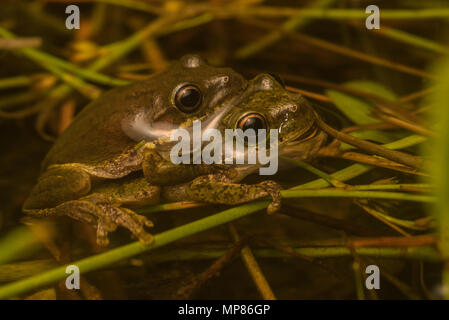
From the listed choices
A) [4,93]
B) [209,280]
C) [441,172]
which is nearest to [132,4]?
[4,93]

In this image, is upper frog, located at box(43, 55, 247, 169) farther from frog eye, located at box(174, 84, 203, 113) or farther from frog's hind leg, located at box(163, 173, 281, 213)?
frog's hind leg, located at box(163, 173, 281, 213)

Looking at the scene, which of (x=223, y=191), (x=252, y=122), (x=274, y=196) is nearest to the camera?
(x=274, y=196)

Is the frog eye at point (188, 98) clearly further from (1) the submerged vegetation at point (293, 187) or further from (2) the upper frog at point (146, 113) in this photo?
(1) the submerged vegetation at point (293, 187)

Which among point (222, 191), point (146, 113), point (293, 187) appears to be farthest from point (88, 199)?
point (293, 187)

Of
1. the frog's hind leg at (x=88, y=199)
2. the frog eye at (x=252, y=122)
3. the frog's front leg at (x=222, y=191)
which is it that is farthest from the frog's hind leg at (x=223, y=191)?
the frog eye at (x=252, y=122)

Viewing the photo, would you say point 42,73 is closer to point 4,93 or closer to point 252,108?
point 4,93

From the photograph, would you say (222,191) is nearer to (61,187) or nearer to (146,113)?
(146,113)
